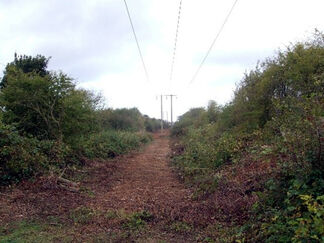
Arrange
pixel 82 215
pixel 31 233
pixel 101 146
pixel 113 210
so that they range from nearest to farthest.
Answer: pixel 31 233, pixel 82 215, pixel 113 210, pixel 101 146

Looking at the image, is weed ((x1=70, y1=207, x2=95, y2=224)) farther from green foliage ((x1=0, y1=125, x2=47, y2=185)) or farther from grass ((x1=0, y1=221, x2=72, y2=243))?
green foliage ((x1=0, y1=125, x2=47, y2=185))

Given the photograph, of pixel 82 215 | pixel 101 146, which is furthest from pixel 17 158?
pixel 101 146

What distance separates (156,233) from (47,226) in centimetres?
201

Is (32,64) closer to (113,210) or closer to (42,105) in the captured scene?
(42,105)

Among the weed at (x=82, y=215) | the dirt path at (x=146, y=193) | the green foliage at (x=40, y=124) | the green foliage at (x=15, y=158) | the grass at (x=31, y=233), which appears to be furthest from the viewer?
the green foliage at (x=40, y=124)

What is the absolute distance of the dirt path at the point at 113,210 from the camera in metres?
5.75

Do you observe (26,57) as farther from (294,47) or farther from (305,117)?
(305,117)

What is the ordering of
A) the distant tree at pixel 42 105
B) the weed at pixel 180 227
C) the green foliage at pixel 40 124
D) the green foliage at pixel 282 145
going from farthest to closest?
the distant tree at pixel 42 105, the green foliage at pixel 40 124, the weed at pixel 180 227, the green foliage at pixel 282 145

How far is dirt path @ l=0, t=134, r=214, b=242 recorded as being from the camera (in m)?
5.75

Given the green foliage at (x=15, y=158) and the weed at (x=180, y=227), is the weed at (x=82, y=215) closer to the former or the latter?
the weed at (x=180, y=227)

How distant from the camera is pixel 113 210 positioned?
23.5 ft

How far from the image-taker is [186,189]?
984 centimetres

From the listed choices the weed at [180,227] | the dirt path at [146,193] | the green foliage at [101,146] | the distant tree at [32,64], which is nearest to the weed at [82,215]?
the dirt path at [146,193]

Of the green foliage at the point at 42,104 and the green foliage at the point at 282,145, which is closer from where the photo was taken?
the green foliage at the point at 282,145
